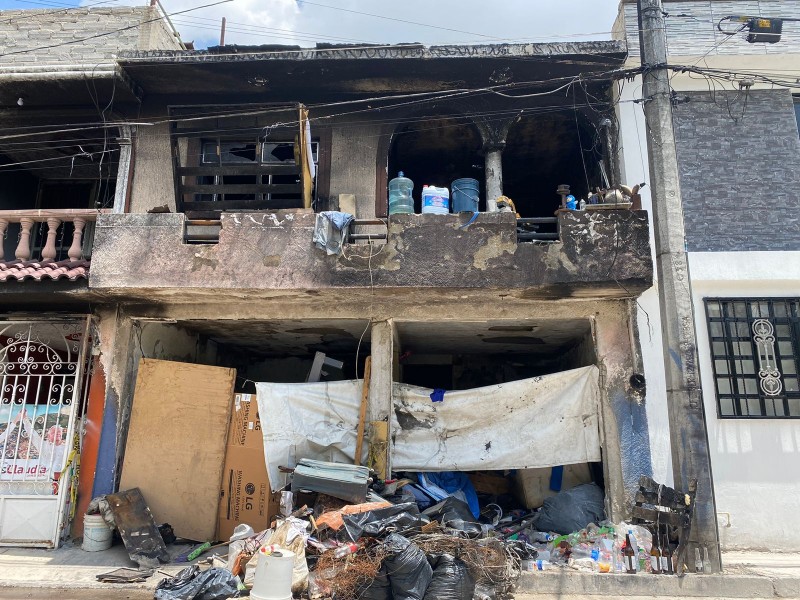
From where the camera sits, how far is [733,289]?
828 centimetres

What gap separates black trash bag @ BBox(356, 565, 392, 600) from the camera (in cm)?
516

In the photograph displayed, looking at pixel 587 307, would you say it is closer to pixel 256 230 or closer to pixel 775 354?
pixel 775 354

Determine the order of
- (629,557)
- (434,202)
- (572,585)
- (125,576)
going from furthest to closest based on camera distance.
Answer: (434,202) < (125,576) < (629,557) < (572,585)

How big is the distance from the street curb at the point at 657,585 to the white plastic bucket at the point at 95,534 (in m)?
5.11

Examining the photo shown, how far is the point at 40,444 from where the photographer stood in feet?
25.0

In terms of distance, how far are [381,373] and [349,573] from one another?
2.89 meters

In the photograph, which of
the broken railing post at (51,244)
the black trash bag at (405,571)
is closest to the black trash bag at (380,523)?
the black trash bag at (405,571)

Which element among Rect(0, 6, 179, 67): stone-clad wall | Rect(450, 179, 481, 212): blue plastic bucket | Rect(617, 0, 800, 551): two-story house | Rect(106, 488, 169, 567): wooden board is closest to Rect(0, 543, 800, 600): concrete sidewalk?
Rect(106, 488, 169, 567): wooden board

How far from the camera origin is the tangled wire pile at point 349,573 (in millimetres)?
5145

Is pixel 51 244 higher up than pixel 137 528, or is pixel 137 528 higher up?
pixel 51 244

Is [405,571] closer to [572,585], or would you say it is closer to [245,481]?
[572,585]

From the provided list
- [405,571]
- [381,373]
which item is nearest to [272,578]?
[405,571]

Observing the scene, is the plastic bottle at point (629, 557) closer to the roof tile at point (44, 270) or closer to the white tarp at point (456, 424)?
the white tarp at point (456, 424)

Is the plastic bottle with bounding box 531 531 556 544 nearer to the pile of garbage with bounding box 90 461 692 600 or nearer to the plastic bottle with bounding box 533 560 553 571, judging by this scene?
the pile of garbage with bounding box 90 461 692 600
